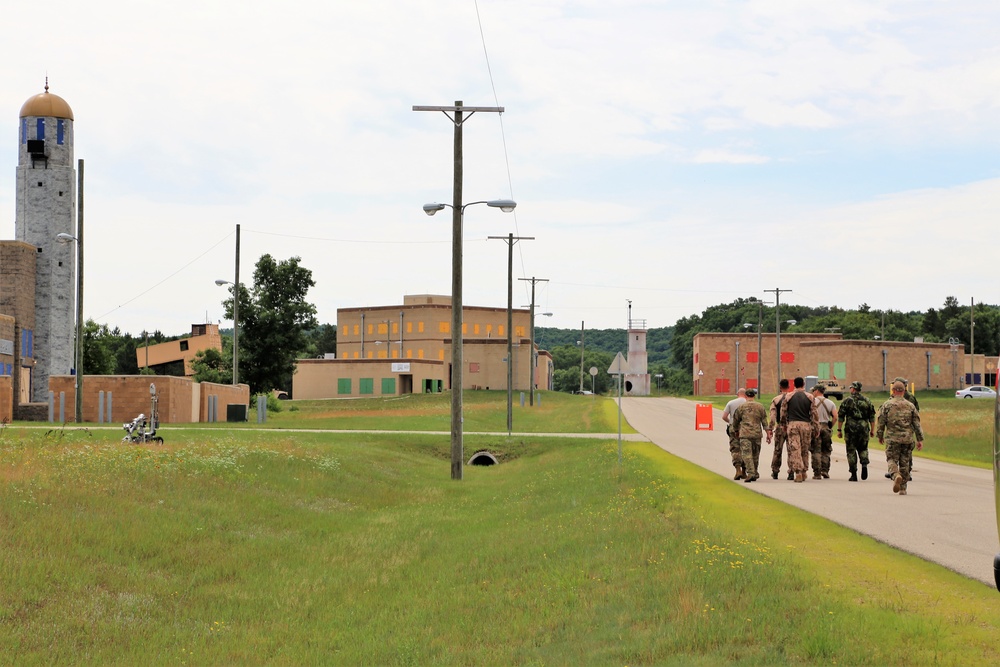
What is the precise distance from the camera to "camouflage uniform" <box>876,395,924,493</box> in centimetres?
1938

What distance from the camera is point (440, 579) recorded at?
13.8m

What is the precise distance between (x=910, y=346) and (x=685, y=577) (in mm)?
100171

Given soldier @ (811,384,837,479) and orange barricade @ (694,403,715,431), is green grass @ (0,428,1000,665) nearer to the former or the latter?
soldier @ (811,384,837,479)

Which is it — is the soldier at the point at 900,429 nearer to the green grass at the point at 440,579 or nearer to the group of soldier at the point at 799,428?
the group of soldier at the point at 799,428

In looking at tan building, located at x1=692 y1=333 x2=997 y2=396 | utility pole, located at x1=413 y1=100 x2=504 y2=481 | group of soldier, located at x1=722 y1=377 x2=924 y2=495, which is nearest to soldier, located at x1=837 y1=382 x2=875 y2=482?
group of soldier, located at x1=722 y1=377 x2=924 y2=495

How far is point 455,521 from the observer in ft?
63.8

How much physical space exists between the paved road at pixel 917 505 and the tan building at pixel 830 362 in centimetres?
6995

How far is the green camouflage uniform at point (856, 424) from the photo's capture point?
2202 centimetres

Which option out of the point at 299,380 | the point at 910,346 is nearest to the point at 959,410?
the point at 910,346

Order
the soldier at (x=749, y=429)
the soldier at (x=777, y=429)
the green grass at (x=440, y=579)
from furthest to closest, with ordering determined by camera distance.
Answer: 1. the soldier at (x=777, y=429)
2. the soldier at (x=749, y=429)
3. the green grass at (x=440, y=579)

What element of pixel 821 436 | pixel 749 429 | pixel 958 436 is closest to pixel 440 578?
pixel 749 429

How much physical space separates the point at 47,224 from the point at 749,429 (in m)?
62.8

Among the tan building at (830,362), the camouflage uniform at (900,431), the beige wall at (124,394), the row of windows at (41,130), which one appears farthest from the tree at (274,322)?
the camouflage uniform at (900,431)

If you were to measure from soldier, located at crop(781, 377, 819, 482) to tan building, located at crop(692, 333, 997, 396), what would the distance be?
74.4m
